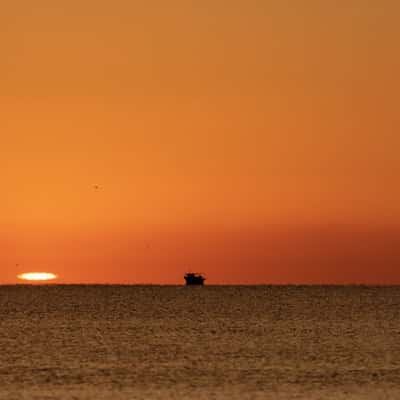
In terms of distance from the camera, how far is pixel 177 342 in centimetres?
9675

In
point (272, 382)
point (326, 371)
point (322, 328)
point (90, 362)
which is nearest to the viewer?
point (272, 382)

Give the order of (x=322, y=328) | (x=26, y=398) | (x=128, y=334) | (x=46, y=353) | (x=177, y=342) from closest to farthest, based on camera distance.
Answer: (x=26, y=398), (x=46, y=353), (x=177, y=342), (x=128, y=334), (x=322, y=328)

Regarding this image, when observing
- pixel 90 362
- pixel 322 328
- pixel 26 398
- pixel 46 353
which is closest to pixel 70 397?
pixel 26 398

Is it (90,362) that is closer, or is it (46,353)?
(90,362)

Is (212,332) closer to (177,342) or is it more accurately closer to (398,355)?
(177,342)

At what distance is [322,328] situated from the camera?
117 meters

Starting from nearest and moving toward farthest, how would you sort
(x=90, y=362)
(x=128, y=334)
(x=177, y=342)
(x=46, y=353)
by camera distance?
(x=90, y=362) < (x=46, y=353) < (x=177, y=342) < (x=128, y=334)

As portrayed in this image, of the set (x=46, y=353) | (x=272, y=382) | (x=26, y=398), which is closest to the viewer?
(x=26, y=398)

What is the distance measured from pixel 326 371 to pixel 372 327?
149ft

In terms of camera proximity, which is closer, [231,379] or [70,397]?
[70,397]

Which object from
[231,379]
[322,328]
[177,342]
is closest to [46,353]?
[177,342]

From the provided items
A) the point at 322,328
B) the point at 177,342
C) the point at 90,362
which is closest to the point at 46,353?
the point at 90,362

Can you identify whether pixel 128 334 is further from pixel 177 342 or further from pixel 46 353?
pixel 46 353

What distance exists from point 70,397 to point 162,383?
720 centimetres
